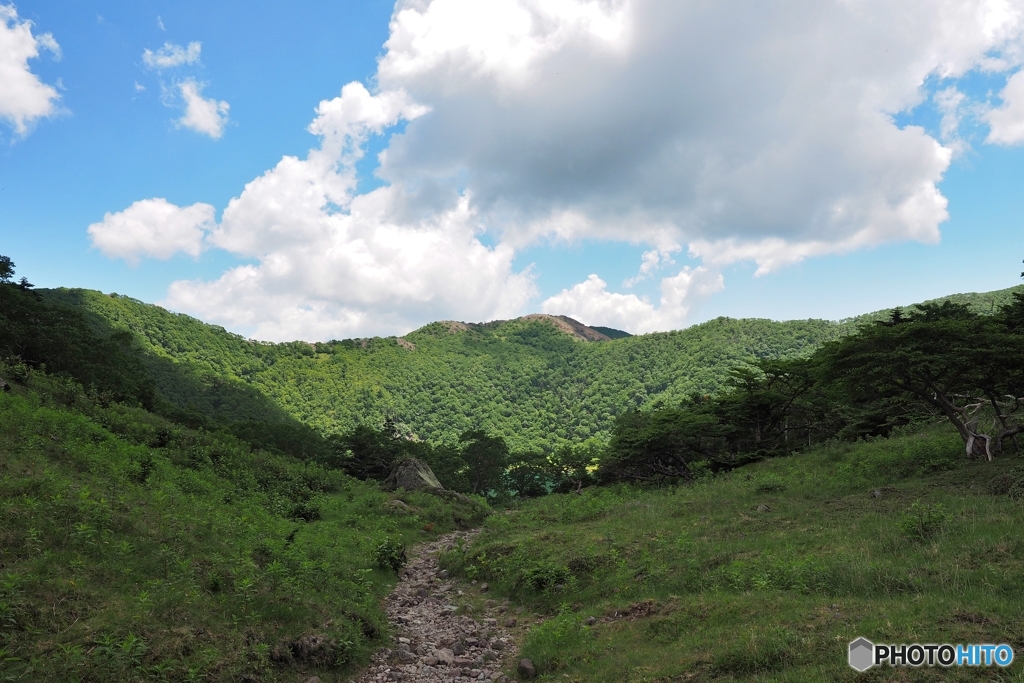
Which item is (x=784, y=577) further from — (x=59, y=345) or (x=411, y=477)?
(x=59, y=345)

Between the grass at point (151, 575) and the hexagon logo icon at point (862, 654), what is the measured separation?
870 centimetres

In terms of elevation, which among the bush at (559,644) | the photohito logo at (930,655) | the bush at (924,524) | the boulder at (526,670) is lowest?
the boulder at (526,670)

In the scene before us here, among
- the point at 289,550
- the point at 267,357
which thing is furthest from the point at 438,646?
the point at 267,357

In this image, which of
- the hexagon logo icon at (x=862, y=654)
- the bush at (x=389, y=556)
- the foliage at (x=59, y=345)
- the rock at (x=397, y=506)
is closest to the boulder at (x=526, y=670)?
the hexagon logo icon at (x=862, y=654)

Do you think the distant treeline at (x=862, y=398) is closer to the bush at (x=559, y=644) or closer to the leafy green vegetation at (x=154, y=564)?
the bush at (x=559, y=644)

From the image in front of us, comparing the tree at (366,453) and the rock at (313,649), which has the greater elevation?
the rock at (313,649)

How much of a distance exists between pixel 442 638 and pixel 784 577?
807cm

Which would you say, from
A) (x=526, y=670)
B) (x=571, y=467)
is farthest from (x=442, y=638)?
(x=571, y=467)

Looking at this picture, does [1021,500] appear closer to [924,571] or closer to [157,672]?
[924,571]

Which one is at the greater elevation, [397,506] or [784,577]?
[784,577]

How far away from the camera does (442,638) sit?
40.3 ft

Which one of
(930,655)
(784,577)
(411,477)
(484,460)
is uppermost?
(930,655)

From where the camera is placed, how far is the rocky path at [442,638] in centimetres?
1016

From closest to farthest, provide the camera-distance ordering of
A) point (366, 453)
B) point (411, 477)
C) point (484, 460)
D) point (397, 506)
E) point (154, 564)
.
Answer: point (154, 564), point (397, 506), point (411, 477), point (366, 453), point (484, 460)
